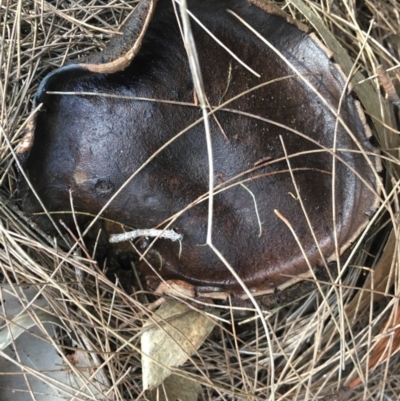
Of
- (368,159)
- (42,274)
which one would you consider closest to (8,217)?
(42,274)

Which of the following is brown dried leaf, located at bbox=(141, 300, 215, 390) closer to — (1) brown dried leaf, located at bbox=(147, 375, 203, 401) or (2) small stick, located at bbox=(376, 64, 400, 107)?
(1) brown dried leaf, located at bbox=(147, 375, 203, 401)

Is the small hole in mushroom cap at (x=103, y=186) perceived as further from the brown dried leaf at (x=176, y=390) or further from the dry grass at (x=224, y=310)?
the brown dried leaf at (x=176, y=390)

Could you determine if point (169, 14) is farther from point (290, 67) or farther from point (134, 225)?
point (134, 225)

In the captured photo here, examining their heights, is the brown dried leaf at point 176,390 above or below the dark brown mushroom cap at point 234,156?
below

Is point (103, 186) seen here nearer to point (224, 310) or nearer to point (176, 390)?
point (224, 310)

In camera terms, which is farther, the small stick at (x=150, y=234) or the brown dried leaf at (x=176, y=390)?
the brown dried leaf at (x=176, y=390)

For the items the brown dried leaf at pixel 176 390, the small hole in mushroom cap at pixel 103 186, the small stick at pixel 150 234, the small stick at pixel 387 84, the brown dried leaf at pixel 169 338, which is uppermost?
the small stick at pixel 387 84

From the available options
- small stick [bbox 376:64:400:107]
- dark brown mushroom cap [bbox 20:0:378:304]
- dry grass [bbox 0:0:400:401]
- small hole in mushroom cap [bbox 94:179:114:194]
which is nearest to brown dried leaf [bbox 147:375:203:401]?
dry grass [bbox 0:0:400:401]

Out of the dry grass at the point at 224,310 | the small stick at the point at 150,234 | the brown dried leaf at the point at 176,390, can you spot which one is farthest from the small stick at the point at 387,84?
the brown dried leaf at the point at 176,390
